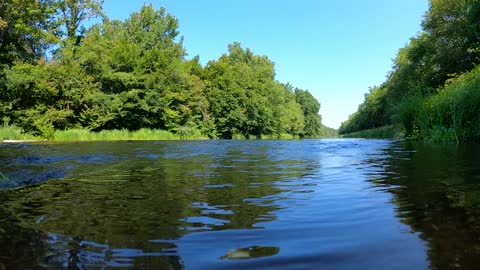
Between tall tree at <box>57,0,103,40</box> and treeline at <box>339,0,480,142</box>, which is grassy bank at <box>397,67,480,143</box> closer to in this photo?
treeline at <box>339,0,480,142</box>

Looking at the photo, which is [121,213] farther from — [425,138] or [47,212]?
[425,138]

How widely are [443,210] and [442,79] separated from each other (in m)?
39.9

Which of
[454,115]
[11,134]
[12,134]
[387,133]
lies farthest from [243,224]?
[387,133]

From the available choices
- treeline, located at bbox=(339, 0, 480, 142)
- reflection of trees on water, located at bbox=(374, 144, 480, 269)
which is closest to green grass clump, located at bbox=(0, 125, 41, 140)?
treeline, located at bbox=(339, 0, 480, 142)

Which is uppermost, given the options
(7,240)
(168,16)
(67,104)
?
(168,16)

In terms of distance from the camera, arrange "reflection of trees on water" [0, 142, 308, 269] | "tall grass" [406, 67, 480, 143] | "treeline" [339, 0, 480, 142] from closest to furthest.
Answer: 1. "reflection of trees on water" [0, 142, 308, 269]
2. "tall grass" [406, 67, 480, 143]
3. "treeline" [339, 0, 480, 142]

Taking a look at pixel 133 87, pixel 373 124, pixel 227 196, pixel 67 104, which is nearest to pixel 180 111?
pixel 133 87

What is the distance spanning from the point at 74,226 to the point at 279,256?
163 cm

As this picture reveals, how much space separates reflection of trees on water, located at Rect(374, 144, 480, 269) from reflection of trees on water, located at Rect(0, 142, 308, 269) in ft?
3.45

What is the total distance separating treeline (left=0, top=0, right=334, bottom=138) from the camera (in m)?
31.9

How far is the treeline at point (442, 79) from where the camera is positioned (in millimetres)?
15789

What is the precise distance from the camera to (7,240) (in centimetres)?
253

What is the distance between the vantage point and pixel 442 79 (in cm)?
3834

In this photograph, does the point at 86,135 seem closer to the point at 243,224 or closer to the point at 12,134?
the point at 12,134
